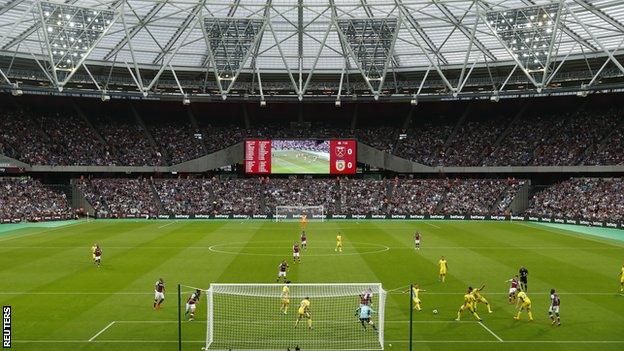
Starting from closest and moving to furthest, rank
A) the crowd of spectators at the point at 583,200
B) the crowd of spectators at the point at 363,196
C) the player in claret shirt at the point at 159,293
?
the player in claret shirt at the point at 159,293 → the crowd of spectators at the point at 583,200 → the crowd of spectators at the point at 363,196

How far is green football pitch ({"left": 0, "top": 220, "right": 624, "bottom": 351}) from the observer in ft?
66.7

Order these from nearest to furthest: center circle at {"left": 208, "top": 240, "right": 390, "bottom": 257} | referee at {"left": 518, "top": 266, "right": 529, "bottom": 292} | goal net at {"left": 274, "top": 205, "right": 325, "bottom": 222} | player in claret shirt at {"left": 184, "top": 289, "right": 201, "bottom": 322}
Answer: player in claret shirt at {"left": 184, "top": 289, "right": 201, "bottom": 322}, referee at {"left": 518, "top": 266, "right": 529, "bottom": 292}, center circle at {"left": 208, "top": 240, "right": 390, "bottom": 257}, goal net at {"left": 274, "top": 205, "right": 325, "bottom": 222}

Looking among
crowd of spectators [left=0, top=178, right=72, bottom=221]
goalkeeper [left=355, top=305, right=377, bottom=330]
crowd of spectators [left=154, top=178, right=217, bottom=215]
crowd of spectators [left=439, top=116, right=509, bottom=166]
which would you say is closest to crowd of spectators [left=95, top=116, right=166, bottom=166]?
crowd of spectators [left=154, top=178, right=217, bottom=215]

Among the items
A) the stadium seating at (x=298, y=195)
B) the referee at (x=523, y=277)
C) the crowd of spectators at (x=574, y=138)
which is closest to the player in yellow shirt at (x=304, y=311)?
the referee at (x=523, y=277)

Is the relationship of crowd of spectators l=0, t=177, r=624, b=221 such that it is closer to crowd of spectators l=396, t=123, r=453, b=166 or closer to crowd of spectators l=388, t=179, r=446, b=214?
crowd of spectators l=388, t=179, r=446, b=214

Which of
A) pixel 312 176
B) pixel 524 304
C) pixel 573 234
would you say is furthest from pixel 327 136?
pixel 524 304

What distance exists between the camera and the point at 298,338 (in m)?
20.2

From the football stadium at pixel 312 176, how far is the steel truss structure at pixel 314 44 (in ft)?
1.16

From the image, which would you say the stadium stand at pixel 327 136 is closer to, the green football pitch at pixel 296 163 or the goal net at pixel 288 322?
the green football pitch at pixel 296 163

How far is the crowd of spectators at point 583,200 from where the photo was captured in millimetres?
60094

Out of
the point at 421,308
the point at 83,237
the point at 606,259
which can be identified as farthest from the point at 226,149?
the point at 421,308

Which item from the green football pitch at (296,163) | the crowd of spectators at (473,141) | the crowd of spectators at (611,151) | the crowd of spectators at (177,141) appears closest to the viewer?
the crowd of spectators at (611,151)

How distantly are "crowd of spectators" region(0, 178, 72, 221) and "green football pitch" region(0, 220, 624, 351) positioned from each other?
24.3 ft

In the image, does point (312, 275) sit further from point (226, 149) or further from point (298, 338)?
point (226, 149)
